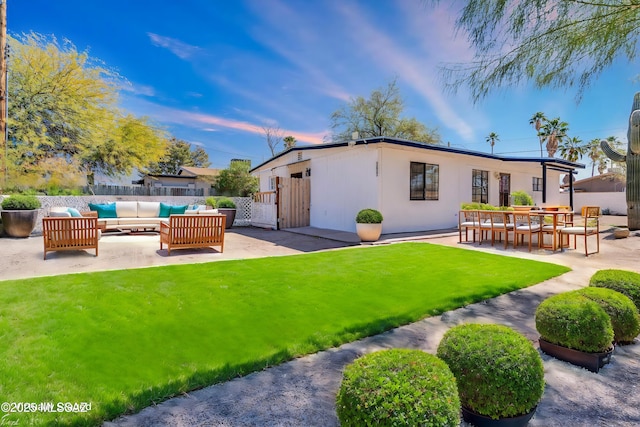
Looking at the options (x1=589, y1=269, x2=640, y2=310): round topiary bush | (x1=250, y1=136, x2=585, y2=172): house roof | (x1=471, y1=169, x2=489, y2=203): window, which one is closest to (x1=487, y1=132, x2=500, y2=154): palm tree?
(x1=250, y1=136, x2=585, y2=172): house roof

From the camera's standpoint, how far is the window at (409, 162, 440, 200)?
1142 cm

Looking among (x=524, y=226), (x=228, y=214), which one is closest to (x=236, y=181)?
(x=228, y=214)

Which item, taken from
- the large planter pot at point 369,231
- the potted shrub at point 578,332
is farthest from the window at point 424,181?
the potted shrub at point 578,332

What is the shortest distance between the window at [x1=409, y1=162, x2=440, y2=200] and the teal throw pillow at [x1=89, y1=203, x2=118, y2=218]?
33.5 feet

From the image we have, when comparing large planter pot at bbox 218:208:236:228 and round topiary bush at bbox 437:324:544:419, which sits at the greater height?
large planter pot at bbox 218:208:236:228

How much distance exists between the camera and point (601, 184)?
32.8m

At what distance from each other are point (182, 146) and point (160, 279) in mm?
40272

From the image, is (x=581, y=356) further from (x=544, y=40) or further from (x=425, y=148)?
(x=425, y=148)

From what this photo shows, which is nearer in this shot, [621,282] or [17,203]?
[621,282]

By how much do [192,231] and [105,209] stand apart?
554 cm

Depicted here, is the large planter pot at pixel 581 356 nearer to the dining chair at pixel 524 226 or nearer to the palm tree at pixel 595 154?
the dining chair at pixel 524 226

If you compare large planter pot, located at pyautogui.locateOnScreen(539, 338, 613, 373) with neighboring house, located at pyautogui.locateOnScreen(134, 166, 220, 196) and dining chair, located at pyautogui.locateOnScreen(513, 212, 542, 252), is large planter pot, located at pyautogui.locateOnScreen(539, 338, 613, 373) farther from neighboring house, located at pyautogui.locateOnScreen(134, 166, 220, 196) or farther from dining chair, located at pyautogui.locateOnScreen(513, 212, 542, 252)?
neighboring house, located at pyautogui.locateOnScreen(134, 166, 220, 196)

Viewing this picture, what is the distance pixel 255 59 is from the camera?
546 inches

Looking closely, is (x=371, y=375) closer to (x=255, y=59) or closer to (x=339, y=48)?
(x=339, y=48)
